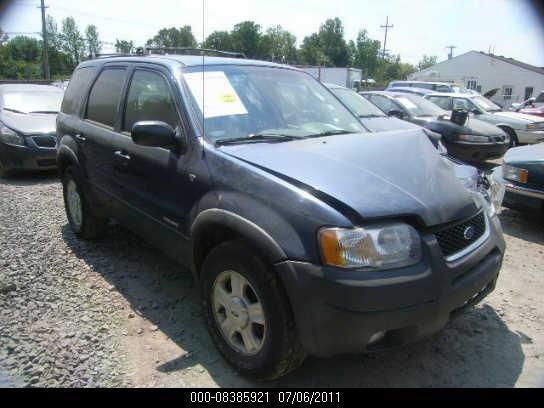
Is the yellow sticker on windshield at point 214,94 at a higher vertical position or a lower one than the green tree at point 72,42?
lower

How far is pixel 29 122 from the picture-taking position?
26.1ft

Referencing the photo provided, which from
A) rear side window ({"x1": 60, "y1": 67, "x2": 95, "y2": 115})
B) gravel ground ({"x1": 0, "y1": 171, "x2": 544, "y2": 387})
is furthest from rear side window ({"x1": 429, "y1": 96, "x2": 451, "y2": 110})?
rear side window ({"x1": 60, "y1": 67, "x2": 95, "y2": 115})

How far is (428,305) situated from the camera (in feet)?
7.35

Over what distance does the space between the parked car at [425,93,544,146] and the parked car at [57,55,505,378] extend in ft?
32.2

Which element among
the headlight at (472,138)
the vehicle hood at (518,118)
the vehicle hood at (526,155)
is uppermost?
the vehicle hood at (518,118)

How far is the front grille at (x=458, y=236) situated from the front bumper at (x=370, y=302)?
9 centimetres

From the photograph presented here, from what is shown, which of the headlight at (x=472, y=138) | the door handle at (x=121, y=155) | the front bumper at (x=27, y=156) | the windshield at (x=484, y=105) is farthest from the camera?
the windshield at (x=484, y=105)

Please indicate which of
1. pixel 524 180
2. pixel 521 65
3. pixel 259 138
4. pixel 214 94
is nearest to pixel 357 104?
pixel 524 180

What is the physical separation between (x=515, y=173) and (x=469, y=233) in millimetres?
3394

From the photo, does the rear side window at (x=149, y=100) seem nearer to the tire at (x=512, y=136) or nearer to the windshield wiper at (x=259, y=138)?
the windshield wiper at (x=259, y=138)

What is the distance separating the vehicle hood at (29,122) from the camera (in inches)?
303

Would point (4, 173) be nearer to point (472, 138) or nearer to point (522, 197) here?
point (522, 197)

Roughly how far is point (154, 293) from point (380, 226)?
7.45 feet

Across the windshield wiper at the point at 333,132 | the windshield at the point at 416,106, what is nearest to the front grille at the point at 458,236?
the windshield wiper at the point at 333,132
